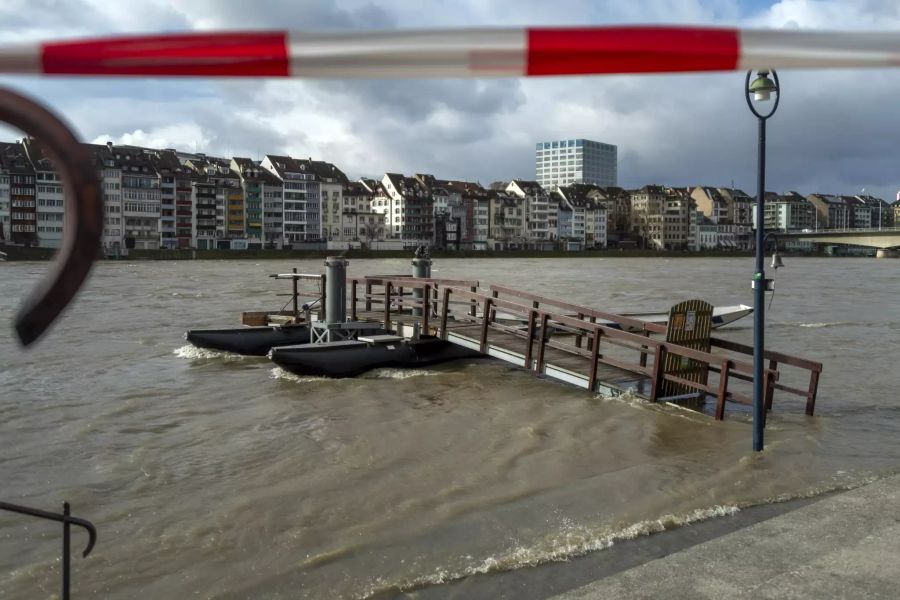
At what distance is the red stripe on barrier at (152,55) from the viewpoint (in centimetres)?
140

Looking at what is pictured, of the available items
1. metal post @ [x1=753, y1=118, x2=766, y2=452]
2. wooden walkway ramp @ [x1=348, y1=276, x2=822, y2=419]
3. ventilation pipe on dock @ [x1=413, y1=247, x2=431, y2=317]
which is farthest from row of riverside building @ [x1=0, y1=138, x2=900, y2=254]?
metal post @ [x1=753, y1=118, x2=766, y2=452]

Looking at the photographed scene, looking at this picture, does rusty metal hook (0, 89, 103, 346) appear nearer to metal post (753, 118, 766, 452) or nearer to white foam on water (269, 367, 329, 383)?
metal post (753, 118, 766, 452)

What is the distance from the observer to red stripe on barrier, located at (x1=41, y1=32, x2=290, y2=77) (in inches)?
55.0

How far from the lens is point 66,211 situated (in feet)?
4.27

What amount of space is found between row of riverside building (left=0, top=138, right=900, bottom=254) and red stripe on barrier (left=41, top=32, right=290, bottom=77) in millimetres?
90263

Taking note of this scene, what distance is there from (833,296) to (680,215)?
13528 cm

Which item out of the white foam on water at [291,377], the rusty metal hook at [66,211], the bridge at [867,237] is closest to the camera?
the rusty metal hook at [66,211]

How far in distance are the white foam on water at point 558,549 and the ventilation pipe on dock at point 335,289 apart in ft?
32.2

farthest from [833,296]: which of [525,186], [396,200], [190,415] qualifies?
[525,186]

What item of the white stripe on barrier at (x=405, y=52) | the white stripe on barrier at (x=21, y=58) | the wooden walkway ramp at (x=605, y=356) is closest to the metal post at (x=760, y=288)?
the wooden walkway ramp at (x=605, y=356)

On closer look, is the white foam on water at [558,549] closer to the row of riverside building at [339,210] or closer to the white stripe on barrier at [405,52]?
the white stripe on barrier at [405,52]

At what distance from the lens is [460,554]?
22.0 feet

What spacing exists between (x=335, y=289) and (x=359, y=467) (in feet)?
23.6

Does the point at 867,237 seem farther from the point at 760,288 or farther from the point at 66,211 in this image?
the point at 66,211
